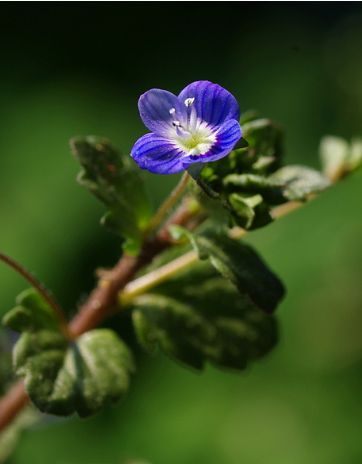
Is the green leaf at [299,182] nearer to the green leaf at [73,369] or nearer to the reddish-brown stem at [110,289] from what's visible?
the reddish-brown stem at [110,289]

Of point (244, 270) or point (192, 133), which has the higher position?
point (192, 133)

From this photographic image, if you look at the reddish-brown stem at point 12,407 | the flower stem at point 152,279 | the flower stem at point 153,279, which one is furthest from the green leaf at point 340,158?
the reddish-brown stem at point 12,407

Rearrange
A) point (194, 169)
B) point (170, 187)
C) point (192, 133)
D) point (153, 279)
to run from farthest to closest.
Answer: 1. point (170, 187)
2. point (153, 279)
3. point (192, 133)
4. point (194, 169)

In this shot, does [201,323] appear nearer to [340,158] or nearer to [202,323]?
[202,323]

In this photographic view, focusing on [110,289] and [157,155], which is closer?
[157,155]

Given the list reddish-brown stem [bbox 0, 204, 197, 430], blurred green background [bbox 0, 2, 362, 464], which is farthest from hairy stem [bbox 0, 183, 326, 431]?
blurred green background [bbox 0, 2, 362, 464]

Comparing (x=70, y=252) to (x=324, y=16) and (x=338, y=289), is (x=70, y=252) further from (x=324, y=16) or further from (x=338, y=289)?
(x=324, y=16)

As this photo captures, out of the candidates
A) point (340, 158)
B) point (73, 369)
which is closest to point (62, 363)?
point (73, 369)

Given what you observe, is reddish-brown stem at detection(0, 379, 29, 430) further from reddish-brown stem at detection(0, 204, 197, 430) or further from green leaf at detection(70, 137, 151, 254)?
green leaf at detection(70, 137, 151, 254)
